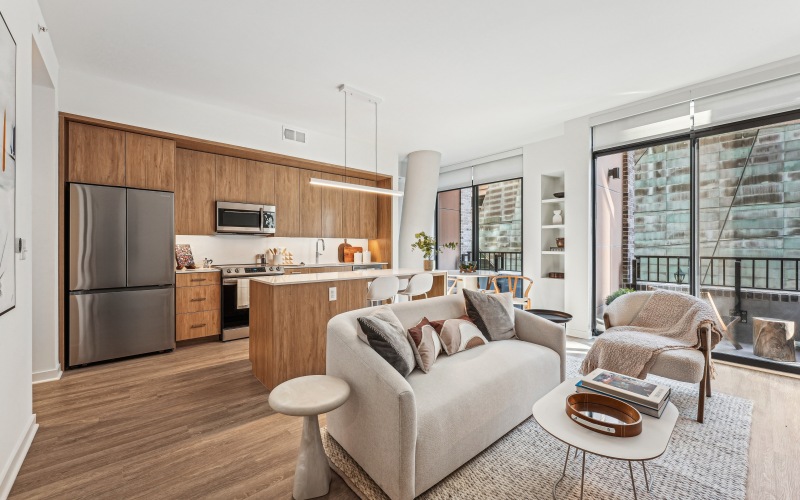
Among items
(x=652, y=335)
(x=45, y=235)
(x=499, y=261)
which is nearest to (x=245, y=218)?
(x=45, y=235)

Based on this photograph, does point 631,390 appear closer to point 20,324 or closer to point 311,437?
point 311,437

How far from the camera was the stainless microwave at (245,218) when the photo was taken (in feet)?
16.0

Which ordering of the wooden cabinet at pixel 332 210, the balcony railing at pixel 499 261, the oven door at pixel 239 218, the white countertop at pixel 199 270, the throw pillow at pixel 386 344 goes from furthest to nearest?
the balcony railing at pixel 499 261 < the wooden cabinet at pixel 332 210 < the oven door at pixel 239 218 < the white countertop at pixel 199 270 < the throw pillow at pixel 386 344

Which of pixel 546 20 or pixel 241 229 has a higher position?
pixel 546 20

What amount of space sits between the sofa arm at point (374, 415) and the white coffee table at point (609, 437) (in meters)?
0.64

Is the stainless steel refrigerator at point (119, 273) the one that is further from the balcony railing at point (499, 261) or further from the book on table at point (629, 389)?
the balcony railing at point (499, 261)

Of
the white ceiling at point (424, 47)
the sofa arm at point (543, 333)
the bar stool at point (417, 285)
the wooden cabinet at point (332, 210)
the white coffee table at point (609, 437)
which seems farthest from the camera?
the wooden cabinet at point (332, 210)

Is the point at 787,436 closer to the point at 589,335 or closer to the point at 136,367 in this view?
the point at 589,335

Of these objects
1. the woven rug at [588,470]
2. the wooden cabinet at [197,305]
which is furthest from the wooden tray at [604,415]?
the wooden cabinet at [197,305]

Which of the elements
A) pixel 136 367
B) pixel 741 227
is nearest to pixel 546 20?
pixel 741 227

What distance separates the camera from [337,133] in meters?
5.45

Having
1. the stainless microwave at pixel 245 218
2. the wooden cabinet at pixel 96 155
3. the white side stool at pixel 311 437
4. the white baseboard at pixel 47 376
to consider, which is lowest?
the white baseboard at pixel 47 376

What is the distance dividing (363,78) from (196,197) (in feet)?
9.28

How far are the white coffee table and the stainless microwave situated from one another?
4.48 metres
